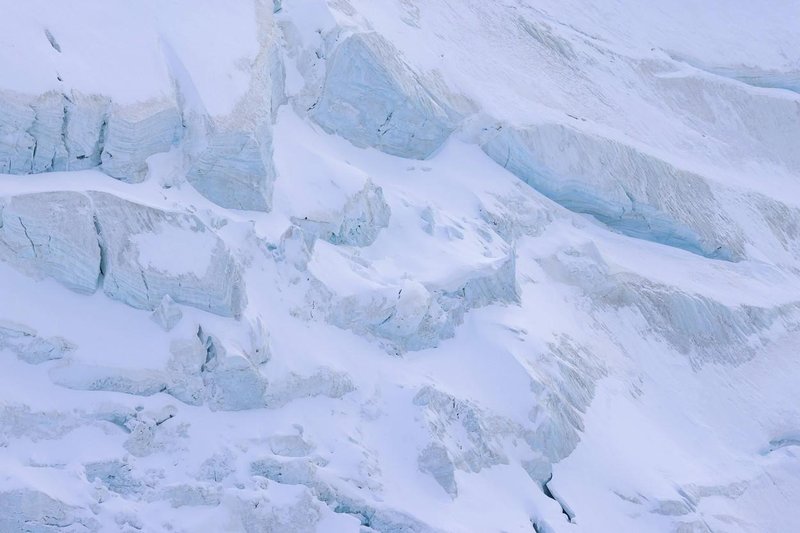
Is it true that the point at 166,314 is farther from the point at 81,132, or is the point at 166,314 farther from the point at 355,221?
the point at 355,221

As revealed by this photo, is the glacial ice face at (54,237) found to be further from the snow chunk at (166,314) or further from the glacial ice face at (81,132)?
the snow chunk at (166,314)

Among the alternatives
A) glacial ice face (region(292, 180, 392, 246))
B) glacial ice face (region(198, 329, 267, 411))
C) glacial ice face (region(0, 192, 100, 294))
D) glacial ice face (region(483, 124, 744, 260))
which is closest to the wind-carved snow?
glacial ice face (region(0, 192, 100, 294))

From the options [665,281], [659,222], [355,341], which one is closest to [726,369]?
[665,281]

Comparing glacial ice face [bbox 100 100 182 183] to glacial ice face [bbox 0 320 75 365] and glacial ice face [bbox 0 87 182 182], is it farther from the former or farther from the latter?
glacial ice face [bbox 0 320 75 365]

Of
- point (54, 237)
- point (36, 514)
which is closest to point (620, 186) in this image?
point (54, 237)

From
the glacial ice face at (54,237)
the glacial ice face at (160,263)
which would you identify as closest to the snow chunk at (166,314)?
the glacial ice face at (160,263)
